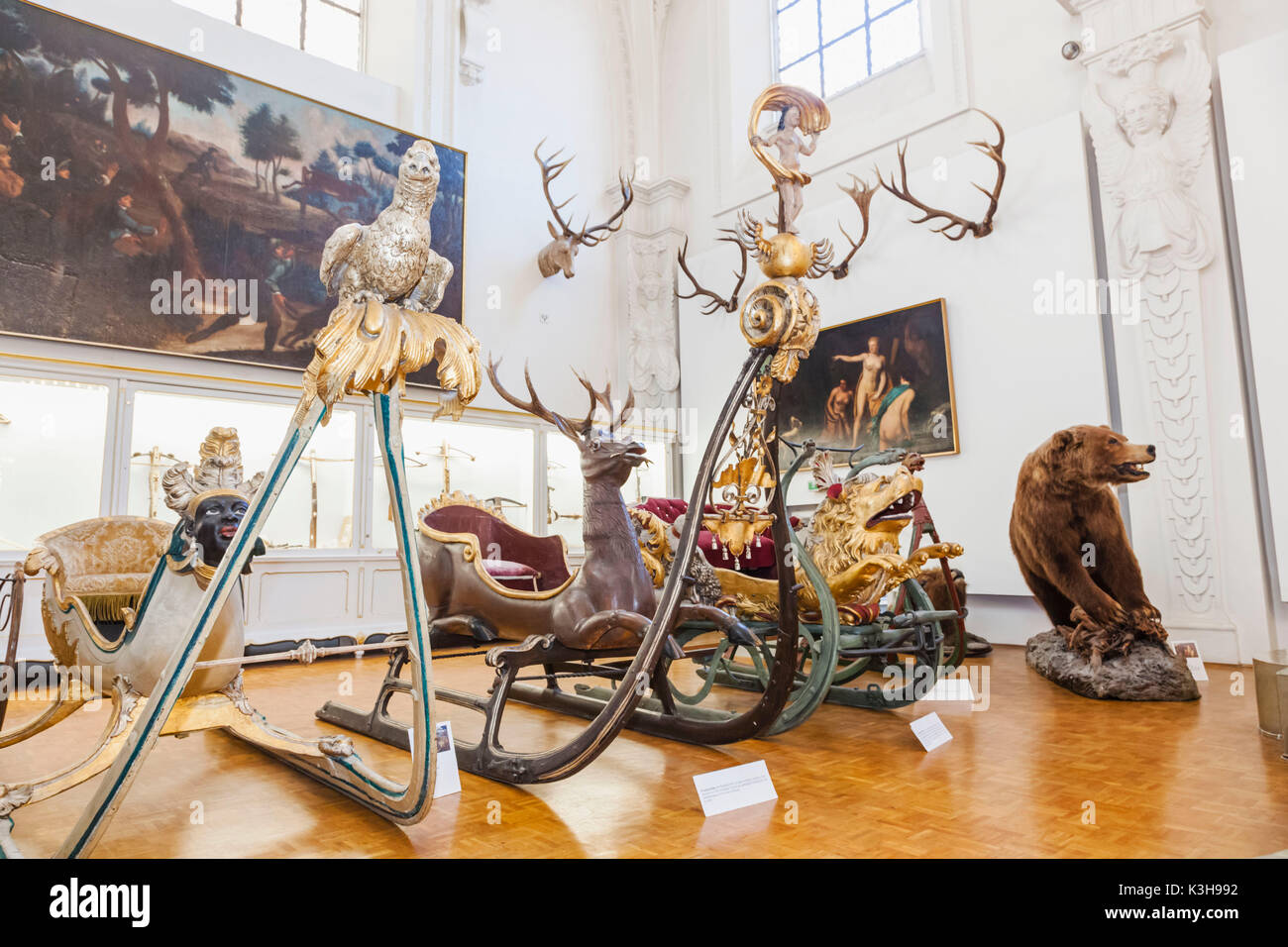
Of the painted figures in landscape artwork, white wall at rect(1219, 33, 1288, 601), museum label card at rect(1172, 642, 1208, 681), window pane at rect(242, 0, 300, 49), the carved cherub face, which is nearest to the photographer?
museum label card at rect(1172, 642, 1208, 681)

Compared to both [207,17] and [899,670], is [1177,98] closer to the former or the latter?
[899,670]

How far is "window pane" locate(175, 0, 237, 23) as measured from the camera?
792cm

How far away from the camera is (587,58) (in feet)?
36.4

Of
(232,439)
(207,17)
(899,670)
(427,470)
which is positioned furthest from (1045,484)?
(207,17)

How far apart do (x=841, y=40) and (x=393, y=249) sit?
33.0ft

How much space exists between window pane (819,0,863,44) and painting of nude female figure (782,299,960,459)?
14.0ft

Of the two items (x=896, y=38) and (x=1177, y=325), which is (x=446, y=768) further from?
(x=896, y=38)

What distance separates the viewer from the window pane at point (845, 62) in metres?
9.42

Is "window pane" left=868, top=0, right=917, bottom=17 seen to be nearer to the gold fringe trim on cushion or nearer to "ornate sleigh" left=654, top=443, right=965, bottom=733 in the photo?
"ornate sleigh" left=654, top=443, right=965, bottom=733

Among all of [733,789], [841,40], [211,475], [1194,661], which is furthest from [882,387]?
[211,475]

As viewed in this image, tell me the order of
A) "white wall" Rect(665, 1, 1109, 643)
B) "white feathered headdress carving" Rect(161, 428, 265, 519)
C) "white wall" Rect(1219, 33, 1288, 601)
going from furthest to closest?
"white wall" Rect(665, 1, 1109, 643)
"white wall" Rect(1219, 33, 1288, 601)
"white feathered headdress carving" Rect(161, 428, 265, 519)

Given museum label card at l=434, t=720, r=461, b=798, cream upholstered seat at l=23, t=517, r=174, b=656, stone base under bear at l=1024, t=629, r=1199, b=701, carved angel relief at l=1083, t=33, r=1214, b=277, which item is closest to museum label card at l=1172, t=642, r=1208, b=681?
stone base under bear at l=1024, t=629, r=1199, b=701

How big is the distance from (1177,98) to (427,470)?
26.4 feet

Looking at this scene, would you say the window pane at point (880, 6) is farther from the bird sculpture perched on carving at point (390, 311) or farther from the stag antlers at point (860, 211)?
the bird sculpture perched on carving at point (390, 311)
